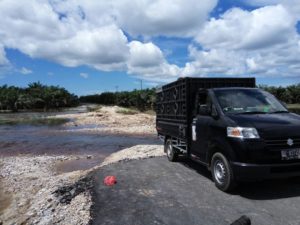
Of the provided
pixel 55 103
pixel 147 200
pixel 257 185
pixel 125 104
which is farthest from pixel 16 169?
pixel 55 103

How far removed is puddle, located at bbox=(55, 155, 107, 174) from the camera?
14030 millimetres

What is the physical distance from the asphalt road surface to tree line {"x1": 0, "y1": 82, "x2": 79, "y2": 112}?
90.8 m

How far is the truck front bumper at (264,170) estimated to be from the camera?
678cm

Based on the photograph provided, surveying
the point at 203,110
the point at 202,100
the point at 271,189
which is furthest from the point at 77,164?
the point at 271,189

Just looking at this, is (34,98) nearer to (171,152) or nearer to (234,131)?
(171,152)

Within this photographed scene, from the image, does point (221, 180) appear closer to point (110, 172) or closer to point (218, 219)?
point (218, 219)

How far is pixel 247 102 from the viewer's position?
8234 millimetres

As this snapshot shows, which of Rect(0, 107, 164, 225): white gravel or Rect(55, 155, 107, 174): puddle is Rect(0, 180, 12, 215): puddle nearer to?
Rect(0, 107, 164, 225): white gravel

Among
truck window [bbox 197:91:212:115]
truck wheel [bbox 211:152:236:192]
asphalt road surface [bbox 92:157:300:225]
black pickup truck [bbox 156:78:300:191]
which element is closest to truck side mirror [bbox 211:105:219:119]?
black pickup truck [bbox 156:78:300:191]

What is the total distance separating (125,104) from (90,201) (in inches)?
3483

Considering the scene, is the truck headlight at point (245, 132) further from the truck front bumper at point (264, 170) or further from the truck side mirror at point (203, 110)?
the truck side mirror at point (203, 110)

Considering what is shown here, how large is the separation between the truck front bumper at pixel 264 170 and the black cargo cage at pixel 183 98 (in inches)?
109

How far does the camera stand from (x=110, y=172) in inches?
412

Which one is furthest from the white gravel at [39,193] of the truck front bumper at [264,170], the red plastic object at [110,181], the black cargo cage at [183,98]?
the truck front bumper at [264,170]
